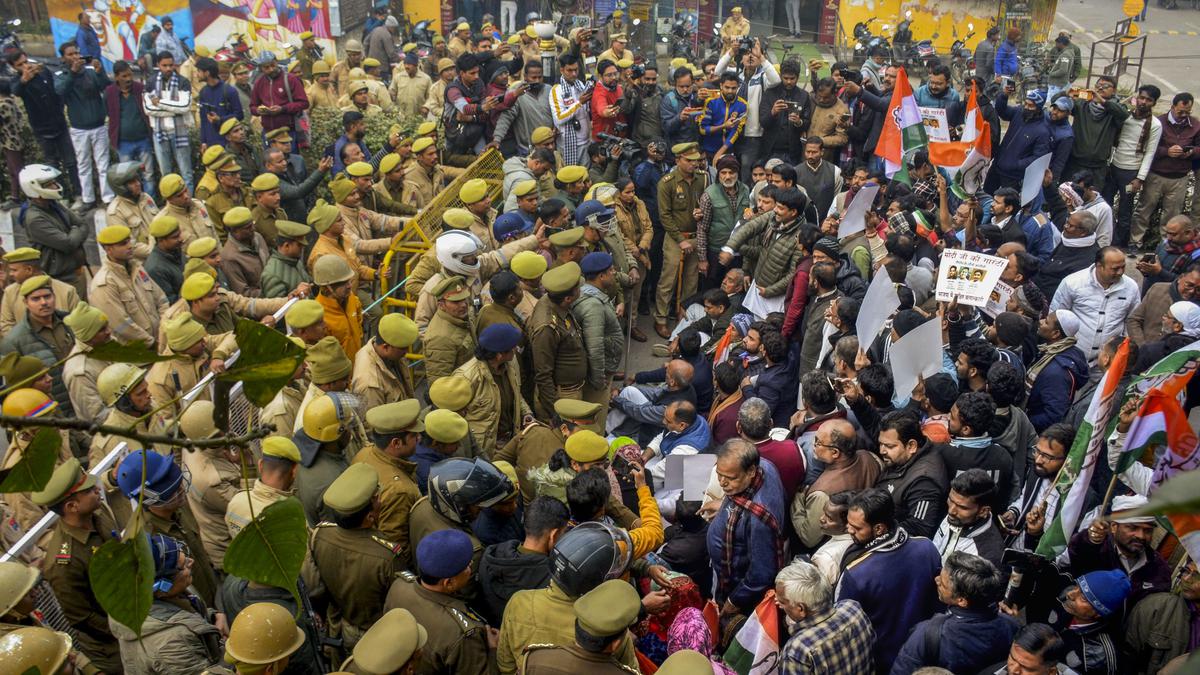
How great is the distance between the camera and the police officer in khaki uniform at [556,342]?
641cm

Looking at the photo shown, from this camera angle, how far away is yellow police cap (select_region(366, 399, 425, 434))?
4.82 m

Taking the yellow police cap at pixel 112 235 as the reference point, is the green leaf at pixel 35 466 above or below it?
above

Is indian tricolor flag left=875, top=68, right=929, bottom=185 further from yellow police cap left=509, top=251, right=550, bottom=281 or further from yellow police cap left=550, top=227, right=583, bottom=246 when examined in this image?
yellow police cap left=509, top=251, right=550, bottom=281

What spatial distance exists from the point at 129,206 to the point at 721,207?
17.2 ft

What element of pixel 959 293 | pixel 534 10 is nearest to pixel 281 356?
pixel 959 293

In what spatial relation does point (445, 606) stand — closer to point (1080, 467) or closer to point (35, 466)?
point (35, 466)

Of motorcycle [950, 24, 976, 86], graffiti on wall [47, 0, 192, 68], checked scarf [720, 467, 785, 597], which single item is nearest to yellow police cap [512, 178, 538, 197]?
checked scarf [720, 467, 785, 597]

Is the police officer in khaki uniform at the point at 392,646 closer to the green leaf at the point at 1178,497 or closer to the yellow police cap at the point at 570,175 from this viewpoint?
the green leaf at the point at 1178,497

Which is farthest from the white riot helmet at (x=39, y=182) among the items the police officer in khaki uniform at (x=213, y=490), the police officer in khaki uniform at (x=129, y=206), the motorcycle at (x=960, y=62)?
the motorcycle at (x=960, y=62)

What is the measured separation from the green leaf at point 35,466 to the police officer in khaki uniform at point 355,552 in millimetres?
2936

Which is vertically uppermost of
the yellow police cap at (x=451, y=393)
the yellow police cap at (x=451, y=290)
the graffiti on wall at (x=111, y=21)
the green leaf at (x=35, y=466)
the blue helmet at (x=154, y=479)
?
the green leaf at (x=35, y=466)

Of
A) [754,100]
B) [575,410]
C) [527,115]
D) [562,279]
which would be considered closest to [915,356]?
[575,410]

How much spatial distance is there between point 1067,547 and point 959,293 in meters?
2.23

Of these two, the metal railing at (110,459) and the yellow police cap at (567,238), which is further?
the yellow police cap at (567,238)
